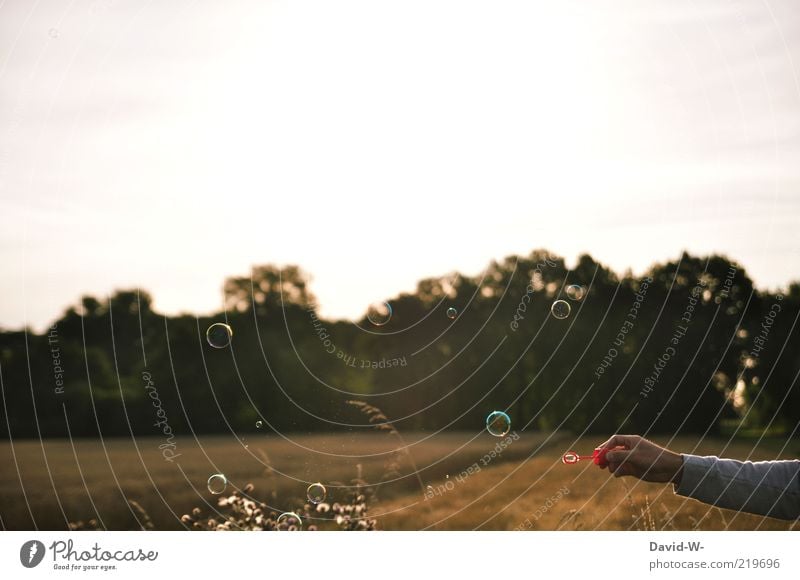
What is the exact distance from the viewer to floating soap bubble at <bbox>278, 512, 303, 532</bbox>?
18.9 ft

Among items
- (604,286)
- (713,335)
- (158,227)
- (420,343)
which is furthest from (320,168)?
(713,335)

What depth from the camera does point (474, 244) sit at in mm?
9523

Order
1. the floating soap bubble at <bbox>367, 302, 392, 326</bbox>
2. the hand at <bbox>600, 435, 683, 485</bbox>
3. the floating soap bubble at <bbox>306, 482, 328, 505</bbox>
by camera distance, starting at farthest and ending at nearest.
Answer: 1. the floating soap bubble at <bbox>367, 302, 392, 326</bbox>
2. the floating soap bubble at <bbox>306, 482, 328, 505</bbox>
3. the hand at <bbox>600, 435, 683, 485</bbox>

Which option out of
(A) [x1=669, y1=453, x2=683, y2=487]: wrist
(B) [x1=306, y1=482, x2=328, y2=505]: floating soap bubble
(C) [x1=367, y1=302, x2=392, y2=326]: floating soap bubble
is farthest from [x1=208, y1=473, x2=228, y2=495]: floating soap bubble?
(A) [x1=669, y1=453, x2=683, y2=487]: wrist

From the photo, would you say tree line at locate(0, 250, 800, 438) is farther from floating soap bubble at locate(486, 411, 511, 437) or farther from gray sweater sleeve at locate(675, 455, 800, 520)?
gray sweater sleeve at locate(675, 455, 800, 520)

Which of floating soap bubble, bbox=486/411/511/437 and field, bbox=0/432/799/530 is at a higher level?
floating soap bubble, bbox=486/411/511/437
